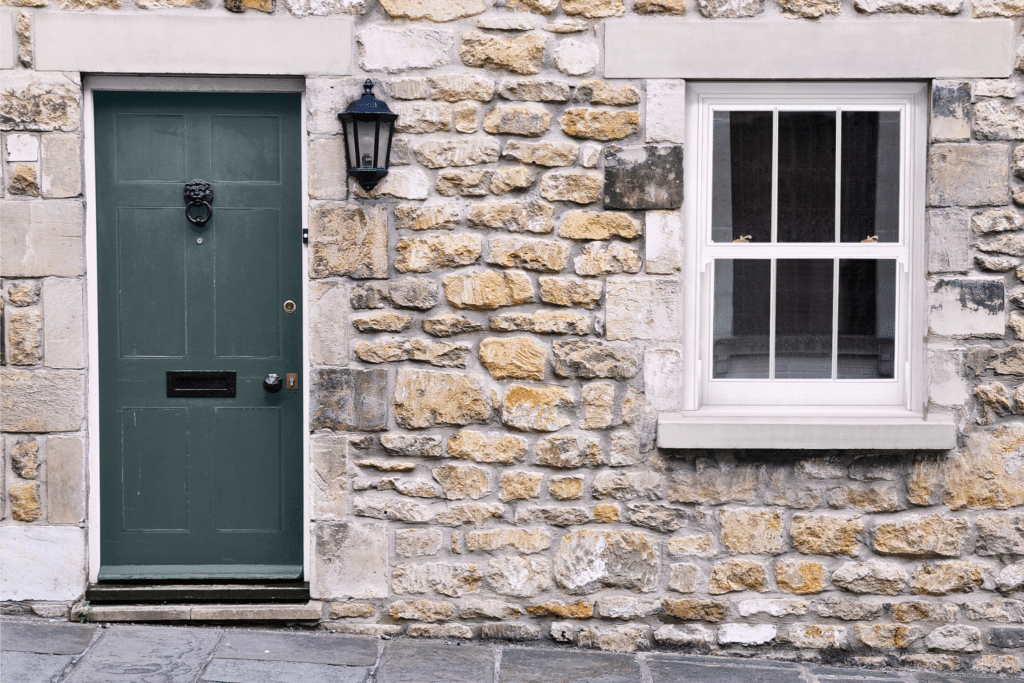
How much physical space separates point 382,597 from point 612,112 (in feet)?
8.03

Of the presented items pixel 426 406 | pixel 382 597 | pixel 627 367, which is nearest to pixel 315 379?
pixel 426 406

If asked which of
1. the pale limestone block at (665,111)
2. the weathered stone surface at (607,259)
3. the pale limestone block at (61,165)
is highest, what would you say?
the pale limestone block at (665,111)

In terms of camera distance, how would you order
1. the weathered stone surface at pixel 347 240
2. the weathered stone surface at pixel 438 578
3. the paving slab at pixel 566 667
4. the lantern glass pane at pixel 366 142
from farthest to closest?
the weathered stone surface at pixel 438 578 < the weathered stone surface at pixel 347 240 < the lantern glass pane at pixel 366 142 < the paving slab at pixel 566 667

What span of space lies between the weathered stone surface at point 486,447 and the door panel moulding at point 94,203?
701 millimetres

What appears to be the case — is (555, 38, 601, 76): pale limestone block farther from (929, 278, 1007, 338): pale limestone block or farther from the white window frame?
(929, 278, 1007, 338): pale limestone block

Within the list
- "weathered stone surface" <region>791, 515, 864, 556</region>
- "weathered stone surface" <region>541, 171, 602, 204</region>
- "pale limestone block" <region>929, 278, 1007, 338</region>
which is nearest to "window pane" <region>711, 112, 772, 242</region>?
"weathered stone surface" <region>541, 171, 602, 204</region>

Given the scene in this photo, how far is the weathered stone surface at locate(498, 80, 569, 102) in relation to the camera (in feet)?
13.2

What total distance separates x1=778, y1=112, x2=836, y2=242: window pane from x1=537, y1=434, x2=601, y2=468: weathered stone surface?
1320mm

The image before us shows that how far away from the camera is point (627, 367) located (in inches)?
161

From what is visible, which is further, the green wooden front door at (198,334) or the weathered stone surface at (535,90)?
the green wooden front door at (198,334)

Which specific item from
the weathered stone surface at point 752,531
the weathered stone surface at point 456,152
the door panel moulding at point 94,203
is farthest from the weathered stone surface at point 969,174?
the door panel moulding at point 94,203

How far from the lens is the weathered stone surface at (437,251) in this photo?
13.4ft

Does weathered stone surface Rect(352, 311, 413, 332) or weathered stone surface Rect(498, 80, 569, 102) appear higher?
weathered stone surface Rect(498, 80, 569, 102)

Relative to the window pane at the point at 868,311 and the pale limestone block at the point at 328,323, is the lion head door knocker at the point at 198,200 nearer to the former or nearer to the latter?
the pale limestone block at the point at 328,323
